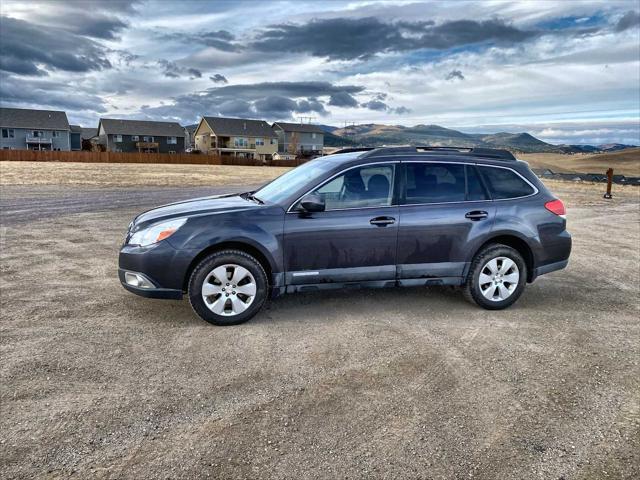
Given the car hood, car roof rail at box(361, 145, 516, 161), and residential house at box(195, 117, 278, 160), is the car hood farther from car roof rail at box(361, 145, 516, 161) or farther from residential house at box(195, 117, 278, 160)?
residential house at box(195, 117, 278, 160)

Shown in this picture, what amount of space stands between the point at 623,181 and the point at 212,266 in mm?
30866

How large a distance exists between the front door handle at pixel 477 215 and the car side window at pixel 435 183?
20cm

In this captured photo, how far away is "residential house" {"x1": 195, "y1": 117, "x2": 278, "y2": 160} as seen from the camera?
3221 inches

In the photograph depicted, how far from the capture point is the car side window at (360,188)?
532 cm

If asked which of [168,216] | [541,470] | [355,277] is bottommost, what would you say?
[541,470]

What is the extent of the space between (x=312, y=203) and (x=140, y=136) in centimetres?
8165

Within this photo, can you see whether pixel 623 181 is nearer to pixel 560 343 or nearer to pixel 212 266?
pixel 560 343

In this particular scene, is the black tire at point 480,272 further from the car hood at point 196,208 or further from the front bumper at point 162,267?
the front bumper at point 162,267

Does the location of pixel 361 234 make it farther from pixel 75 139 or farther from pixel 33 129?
pixel 75 139

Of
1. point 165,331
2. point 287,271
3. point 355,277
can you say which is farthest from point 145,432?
point 355,277

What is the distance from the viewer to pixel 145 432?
318 centimetres

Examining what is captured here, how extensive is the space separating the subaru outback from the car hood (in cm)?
2

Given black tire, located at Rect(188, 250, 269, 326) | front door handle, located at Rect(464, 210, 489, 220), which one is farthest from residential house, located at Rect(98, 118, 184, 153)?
front door handle, located at Rect(464, 210, 489, 220)

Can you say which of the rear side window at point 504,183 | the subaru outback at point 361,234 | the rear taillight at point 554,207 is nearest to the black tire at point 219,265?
the subaru outback at point 361,234
